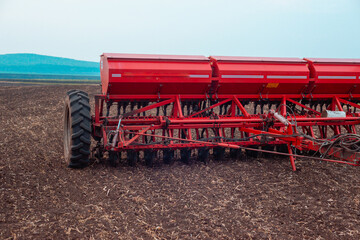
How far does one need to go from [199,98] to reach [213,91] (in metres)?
0.32

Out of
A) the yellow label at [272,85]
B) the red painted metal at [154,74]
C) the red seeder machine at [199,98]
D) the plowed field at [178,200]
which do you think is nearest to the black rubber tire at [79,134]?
the red seeder machine at [199,98]

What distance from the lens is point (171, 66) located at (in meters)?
7.22

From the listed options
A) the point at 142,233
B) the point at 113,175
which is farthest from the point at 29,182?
the point at 142,233

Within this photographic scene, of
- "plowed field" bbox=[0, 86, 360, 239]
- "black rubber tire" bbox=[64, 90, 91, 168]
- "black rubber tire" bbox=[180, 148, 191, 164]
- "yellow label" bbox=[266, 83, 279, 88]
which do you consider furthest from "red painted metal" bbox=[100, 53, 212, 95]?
"plowed field" bbox=[0, 86, 360, 239]

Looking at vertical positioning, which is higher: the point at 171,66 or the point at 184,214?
the point at 171,66

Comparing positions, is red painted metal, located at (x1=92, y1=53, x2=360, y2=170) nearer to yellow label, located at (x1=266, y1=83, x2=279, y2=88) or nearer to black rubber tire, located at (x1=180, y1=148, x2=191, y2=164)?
yellow label, located at (x1=266, y1=83, x2=279, y2=88)

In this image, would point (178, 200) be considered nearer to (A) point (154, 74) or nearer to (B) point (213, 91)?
(A) point (154, 74)

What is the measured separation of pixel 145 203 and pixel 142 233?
90 cm

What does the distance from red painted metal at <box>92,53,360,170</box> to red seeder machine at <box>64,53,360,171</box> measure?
0.02 metres

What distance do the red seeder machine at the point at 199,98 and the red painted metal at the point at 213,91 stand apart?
18mm

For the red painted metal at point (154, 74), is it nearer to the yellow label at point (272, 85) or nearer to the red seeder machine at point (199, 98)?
the red seeder machine at point (199, 98)

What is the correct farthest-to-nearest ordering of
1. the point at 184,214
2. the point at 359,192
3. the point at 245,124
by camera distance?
the point at 245,124 < the point at 359,192 < the point at 184,214

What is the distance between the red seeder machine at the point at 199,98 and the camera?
661cm

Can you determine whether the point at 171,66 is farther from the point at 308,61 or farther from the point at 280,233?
the point at 280,233
